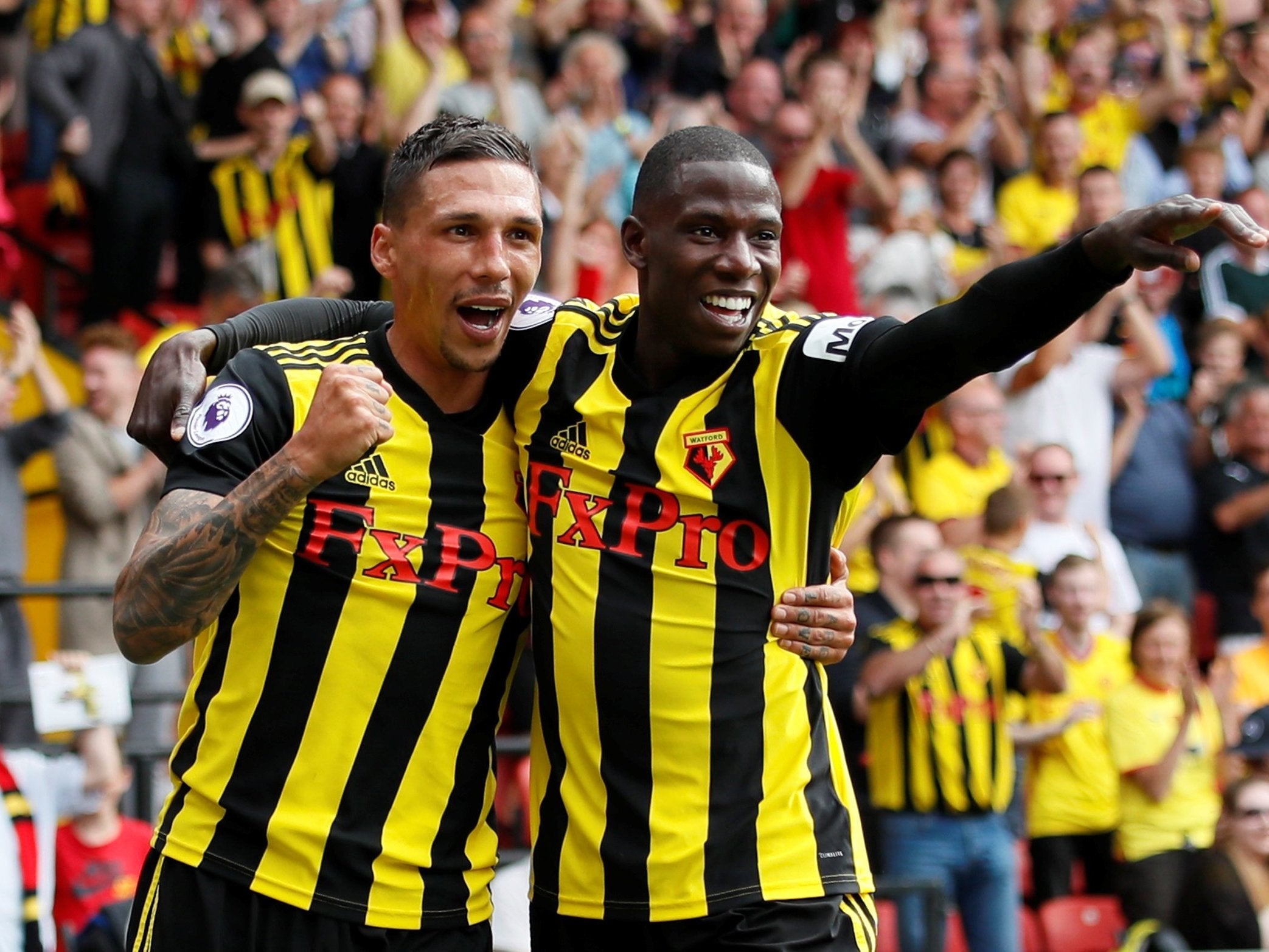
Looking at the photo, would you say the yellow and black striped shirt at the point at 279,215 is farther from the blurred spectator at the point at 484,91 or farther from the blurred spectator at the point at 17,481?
the blurred spectator at the point at 17,481

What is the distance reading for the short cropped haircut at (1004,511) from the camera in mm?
8578

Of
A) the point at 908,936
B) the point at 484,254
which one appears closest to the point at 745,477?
the point at 484,254

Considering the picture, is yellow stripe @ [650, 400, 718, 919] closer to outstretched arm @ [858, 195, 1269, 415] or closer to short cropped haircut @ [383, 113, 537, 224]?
outstretched arm @ [858, 195, 1269, 415]

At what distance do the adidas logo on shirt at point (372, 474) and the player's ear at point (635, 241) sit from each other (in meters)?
0.71

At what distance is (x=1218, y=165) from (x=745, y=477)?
9.21m

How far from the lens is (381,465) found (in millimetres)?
3848

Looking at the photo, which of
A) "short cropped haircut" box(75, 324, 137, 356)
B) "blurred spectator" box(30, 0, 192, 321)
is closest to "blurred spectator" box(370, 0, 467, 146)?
"blurred spectator" box(30, 0, 192, 321)

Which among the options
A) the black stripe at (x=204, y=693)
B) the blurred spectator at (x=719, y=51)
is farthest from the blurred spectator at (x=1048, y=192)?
the black stripe at (x=204, y=693)

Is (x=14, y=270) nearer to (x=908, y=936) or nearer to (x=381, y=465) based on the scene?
(x=908, y=936)

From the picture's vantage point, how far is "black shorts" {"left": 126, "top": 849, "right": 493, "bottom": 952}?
369 centimetres

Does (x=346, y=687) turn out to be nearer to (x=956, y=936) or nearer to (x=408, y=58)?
(x=956, y=936)

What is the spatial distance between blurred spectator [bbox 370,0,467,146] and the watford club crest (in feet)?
23.0

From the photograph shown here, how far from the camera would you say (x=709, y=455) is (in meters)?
3.82

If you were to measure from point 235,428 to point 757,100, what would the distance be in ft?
26.5
